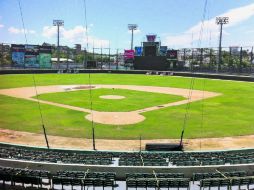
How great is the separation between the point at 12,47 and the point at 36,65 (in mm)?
8435

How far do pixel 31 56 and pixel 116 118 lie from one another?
73.5m

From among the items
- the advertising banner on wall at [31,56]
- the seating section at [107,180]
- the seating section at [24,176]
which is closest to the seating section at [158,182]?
the seating section at [107,180]

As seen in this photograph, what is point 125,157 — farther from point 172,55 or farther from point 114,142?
point 172,55

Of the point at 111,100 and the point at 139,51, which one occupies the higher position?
the point at 139,51

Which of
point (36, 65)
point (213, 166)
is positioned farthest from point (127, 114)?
point (36, 65)

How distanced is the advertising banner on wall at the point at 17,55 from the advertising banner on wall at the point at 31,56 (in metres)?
1.14

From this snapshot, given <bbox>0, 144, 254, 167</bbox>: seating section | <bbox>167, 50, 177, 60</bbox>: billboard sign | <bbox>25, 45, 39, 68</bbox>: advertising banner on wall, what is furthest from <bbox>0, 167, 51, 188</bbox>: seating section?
<bbox>167, 50, 177, 60</bbox>: billboard sign

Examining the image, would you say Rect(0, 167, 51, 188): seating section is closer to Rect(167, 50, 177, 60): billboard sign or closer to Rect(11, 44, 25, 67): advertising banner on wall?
Rect(11, 44, 25, 67): advertising banner on wall

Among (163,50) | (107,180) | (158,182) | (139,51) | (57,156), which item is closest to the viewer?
(158,182)

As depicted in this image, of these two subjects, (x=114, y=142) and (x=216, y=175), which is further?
(x=114, y=142)

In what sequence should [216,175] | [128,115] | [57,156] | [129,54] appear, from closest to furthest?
1. [216,175]
2. [57,156]
3. [128,115]
4. [129,54]

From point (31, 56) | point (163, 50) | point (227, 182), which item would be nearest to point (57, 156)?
point (227, 182)

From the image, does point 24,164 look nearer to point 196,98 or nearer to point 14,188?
point 14,188

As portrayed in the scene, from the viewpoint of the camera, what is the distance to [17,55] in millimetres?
97562
